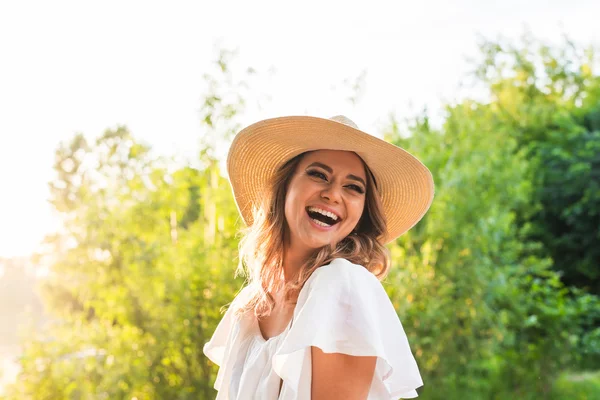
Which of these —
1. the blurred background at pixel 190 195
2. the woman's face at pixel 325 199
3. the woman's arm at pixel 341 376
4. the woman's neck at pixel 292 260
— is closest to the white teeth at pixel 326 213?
the woman's face at pixel 325 199

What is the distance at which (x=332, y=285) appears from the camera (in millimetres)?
1322

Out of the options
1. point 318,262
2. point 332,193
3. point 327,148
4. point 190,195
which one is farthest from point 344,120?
point 190,195

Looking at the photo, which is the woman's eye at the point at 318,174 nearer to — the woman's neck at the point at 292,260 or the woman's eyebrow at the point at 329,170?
the woman's eyebrow at the point at 329,170

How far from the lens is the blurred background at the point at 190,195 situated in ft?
12.8

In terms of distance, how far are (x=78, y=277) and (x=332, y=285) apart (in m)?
3.09

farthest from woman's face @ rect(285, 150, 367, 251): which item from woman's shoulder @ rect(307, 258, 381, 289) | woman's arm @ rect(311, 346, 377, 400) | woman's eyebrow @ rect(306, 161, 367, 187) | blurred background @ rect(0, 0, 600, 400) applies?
blurred background @ rect(0, 0, 600, 400)

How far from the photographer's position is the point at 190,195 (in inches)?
182

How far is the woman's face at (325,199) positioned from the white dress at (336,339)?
0.16m

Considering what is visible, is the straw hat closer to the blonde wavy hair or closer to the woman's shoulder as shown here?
the blonde wavy hair

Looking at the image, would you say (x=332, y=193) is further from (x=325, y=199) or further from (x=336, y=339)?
(x=336, y=339)

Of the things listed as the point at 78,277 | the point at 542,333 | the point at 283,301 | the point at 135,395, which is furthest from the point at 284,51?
the point at 542,333

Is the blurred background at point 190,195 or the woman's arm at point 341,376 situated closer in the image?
the woman's arm at point 341,376

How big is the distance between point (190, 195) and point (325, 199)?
3.20 m

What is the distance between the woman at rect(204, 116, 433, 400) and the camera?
128 cm
